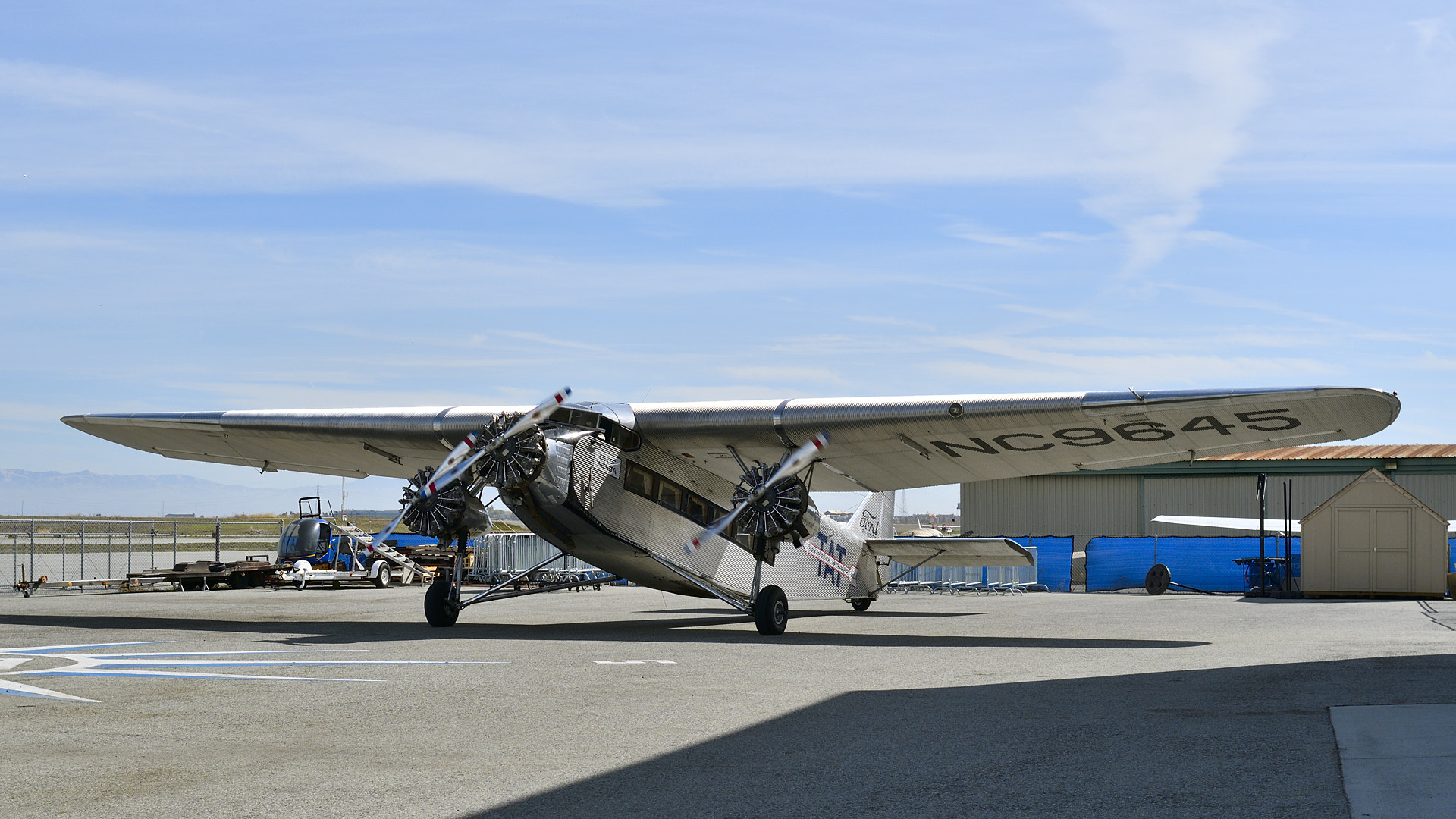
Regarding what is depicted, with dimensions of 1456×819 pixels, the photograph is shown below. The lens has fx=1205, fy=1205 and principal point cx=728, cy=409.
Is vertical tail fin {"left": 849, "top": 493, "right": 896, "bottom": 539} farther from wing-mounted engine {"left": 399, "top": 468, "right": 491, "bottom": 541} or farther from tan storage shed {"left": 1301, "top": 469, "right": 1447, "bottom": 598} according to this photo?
tan storage shed {"left": 1301, "top": 469, "right": 1447, "bottom": 598}

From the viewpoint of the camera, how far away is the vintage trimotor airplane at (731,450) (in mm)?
16391

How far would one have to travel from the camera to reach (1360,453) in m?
46.2

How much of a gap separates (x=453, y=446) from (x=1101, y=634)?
10795 millimetres

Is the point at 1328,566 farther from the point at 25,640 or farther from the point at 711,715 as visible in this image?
the point at 25,640

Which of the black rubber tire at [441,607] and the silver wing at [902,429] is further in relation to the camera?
the black rubber tire at [441,607]

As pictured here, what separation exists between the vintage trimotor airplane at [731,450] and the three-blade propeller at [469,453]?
0.03 m

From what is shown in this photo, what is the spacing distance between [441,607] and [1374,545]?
25.7 meters

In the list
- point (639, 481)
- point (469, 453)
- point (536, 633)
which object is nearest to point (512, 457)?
point (469, 453)

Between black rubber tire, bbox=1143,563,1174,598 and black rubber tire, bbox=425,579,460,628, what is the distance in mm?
24167

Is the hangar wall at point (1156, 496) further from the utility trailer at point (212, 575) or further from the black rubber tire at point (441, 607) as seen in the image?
the black rubber tire at point (441, 607)

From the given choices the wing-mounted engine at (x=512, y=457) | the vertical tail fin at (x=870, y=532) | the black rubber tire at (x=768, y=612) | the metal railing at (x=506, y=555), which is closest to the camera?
the wing-mounted engine at (x=512, y=457)

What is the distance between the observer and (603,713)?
952cm

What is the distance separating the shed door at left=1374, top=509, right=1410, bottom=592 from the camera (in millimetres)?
31953

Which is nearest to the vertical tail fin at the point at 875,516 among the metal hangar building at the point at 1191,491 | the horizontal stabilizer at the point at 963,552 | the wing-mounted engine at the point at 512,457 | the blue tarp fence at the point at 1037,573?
the horizontal stabilizer at the point at 963,552
